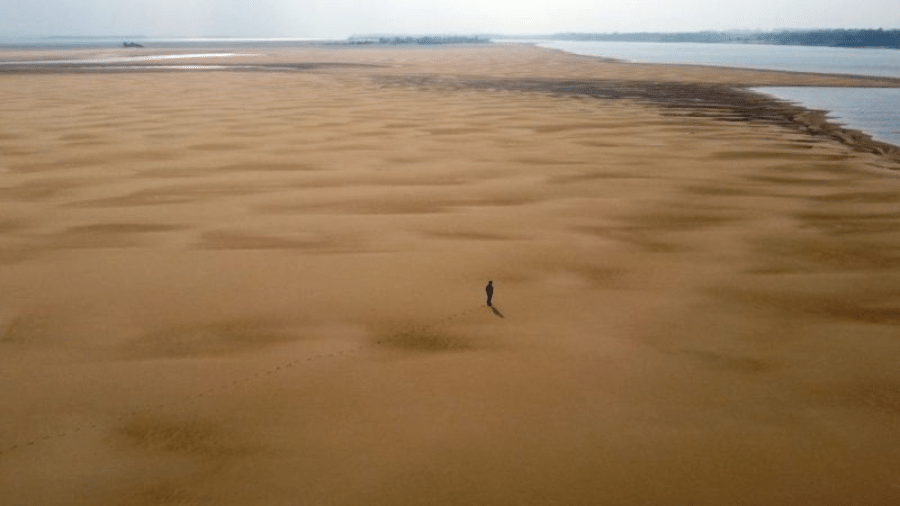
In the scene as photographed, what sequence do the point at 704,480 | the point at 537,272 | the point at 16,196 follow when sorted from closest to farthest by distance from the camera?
1. the point at 704,480
2. the point at 537,272
3. the point at 16,196

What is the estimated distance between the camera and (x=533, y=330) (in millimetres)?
3676

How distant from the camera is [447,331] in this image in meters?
3.67

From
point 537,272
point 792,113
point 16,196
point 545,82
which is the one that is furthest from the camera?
point 545,82

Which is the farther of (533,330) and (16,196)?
(16,196)

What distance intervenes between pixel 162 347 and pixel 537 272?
7.39 ft

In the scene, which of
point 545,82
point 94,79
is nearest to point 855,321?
point 545,82

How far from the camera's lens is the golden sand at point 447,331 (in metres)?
2.51

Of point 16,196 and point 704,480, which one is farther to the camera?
point 16,196

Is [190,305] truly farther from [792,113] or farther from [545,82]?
[545,82]

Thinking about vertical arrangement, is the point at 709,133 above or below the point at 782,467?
above

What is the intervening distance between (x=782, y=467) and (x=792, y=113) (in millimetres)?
13337

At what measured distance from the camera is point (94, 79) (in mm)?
23062

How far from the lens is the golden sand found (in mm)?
2506

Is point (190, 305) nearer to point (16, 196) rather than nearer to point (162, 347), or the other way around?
point (162, 347)
